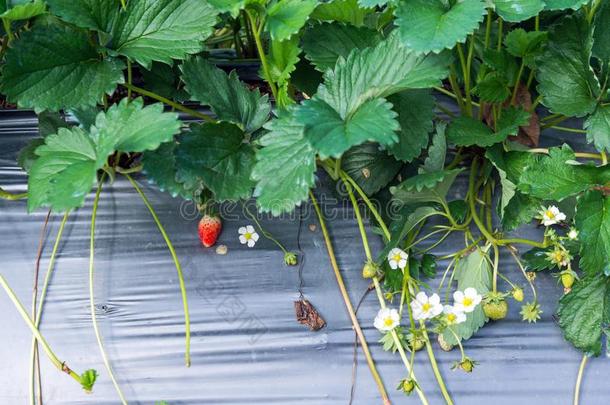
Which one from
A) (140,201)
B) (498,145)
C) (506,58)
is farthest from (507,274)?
(140,201)

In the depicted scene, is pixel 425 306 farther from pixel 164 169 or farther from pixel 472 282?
pixel 164 169

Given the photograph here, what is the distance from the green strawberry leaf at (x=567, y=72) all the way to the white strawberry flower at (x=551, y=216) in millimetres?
181

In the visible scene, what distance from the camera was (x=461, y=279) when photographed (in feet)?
3.72

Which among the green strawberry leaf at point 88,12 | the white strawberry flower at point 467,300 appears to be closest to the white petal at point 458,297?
the white strawberry flower at point 467,300

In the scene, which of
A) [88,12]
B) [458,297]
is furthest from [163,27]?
[458,297]

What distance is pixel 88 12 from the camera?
110cm

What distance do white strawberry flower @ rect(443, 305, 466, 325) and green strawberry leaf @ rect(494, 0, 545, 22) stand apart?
1.50 ft

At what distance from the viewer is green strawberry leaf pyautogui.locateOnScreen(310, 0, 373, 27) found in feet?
3.59

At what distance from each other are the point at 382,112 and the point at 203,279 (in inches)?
17.4

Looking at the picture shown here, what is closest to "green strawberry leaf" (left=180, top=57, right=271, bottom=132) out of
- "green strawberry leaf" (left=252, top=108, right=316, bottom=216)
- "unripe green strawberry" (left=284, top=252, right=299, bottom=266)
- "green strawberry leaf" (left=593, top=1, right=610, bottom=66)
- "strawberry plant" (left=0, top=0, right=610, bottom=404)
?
"strawberry plant" (left=0, top=0, right=610, bottom=404)

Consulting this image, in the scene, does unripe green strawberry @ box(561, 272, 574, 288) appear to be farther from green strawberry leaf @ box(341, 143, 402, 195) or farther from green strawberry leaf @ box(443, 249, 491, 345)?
green strawberry leaf @ box(341, 143, 402, 195)

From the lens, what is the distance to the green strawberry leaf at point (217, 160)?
3.42 feet

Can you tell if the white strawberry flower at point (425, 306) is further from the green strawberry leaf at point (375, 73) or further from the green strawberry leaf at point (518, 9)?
the green strawberry leaf at point (518, 9)

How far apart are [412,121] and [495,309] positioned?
35cm
